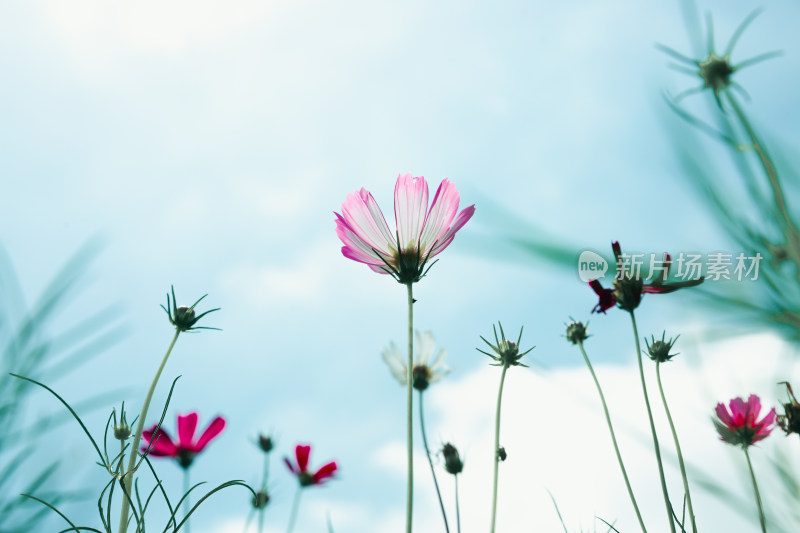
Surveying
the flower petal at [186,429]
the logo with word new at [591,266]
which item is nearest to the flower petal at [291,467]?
the flower petal at [186,429]

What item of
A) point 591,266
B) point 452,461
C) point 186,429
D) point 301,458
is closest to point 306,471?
point 301,458

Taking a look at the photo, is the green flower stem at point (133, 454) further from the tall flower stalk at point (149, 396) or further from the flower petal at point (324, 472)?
the flower petal at point (324, 472)

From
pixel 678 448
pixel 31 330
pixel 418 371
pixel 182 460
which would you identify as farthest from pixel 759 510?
pixel 182 460

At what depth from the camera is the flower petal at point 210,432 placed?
4.60ft

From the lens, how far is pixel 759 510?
381 millimetres

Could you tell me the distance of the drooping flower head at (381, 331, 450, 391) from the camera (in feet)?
5.14

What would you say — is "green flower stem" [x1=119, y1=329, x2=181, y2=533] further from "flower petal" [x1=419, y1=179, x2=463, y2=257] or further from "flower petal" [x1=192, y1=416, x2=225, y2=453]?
"flower petal" [x1=192, y1=416, x2=225, y2=453]

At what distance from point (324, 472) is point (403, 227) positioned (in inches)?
63.7

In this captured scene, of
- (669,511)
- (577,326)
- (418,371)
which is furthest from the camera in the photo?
(418,371)

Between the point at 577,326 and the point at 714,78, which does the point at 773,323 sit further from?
the point at 577,326

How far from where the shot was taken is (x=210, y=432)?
4.65ft

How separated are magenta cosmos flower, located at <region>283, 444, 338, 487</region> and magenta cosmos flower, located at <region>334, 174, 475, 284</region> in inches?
61.1

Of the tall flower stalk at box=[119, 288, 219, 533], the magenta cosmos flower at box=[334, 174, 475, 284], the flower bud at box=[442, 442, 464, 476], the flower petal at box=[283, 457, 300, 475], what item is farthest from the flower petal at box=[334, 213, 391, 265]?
the flower petal at box=[283, 457, 300, 475]

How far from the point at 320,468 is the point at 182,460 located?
2.53ft
